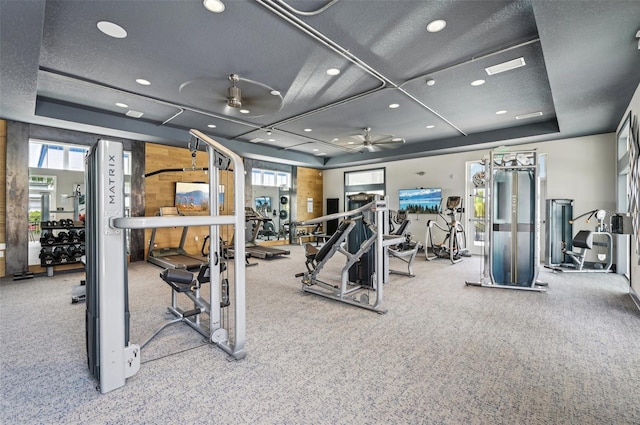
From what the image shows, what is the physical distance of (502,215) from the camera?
4781 mm

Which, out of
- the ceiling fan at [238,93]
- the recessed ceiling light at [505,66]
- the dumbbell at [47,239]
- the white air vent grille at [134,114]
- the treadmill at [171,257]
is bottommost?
the treadmill at [171,257]

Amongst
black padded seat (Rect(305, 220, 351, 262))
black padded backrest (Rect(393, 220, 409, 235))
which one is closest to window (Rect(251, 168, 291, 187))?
black padded backrest (Rect(393, 220, 409, 235))

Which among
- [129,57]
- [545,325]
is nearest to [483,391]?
[545,325]

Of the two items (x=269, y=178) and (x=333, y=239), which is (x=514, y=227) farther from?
(x=269, y=178)

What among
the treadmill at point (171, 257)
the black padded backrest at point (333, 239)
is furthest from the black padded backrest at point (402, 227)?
the treadmill at point (171, 257)

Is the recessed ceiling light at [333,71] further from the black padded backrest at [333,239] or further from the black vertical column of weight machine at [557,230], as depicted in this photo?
the black vertical column of weight machine at [557,230]

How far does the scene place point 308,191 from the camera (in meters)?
11.0

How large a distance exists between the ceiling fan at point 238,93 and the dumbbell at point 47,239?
382 cm

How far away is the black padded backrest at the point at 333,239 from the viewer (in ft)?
12.7

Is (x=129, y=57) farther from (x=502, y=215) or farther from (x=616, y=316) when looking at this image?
(x=616, y=316)

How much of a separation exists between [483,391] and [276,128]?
243 inches

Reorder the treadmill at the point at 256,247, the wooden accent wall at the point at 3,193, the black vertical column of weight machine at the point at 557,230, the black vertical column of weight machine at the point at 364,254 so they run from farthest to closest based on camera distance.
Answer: the treadmill at the point at 256,247, the black vertical column of weight machine at the point at 557,230, the wooden accent wall at the point at 3,193, the black vertical column of weight machine at the point at 364,254

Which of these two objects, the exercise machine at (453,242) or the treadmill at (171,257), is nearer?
the treadmill at (171,257)

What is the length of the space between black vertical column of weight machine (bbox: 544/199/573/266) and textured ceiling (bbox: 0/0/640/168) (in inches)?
60.7
